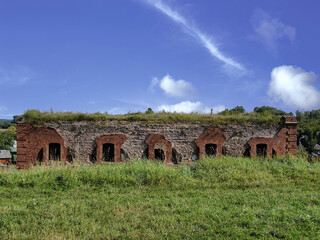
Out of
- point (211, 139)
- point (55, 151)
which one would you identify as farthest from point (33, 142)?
point (211, 139)

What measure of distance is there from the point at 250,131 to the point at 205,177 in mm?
6586

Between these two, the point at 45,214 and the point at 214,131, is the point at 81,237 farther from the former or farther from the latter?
the point at 214,131

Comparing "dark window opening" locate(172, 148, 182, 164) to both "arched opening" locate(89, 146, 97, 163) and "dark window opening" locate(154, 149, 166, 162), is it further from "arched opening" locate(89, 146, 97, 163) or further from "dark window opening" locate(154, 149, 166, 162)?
"arched opening" locate(89, 146, 97, 163)

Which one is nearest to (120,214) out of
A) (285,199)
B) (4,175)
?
(285,199)

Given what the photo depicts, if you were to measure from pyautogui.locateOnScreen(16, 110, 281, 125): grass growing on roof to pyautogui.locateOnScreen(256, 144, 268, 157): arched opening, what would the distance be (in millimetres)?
1476

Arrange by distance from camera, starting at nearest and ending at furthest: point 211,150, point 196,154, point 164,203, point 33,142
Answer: point 164,203 < point 33,142 < point 196,154 < point 211,150

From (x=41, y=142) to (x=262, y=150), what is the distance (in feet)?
42.0

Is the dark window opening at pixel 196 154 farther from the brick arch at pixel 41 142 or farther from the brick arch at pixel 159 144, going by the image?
the brick arch at pixel 41 142

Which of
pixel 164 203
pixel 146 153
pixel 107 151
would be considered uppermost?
pixel 107 151

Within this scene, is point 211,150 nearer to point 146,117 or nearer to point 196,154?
point 196,154

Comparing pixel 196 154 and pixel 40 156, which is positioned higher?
pixel 40 156

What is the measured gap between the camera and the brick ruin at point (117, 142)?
14.8 metres

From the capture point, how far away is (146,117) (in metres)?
15.2

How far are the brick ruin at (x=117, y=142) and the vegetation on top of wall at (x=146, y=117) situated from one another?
0.79 feet
